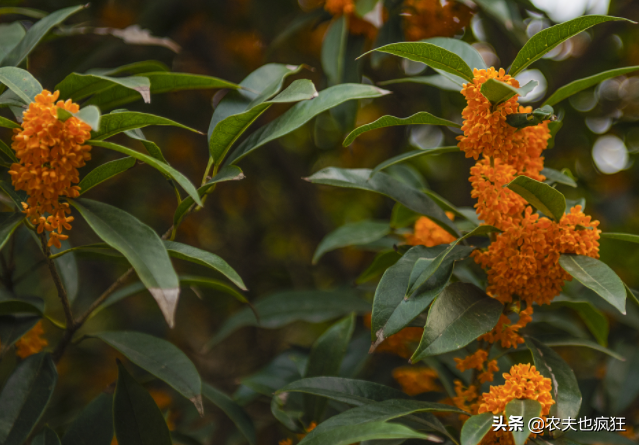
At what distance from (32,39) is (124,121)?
15.1 inches

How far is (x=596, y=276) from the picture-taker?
719 mm

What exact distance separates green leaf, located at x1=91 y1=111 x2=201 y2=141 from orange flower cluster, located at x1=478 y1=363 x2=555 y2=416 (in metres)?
0.60

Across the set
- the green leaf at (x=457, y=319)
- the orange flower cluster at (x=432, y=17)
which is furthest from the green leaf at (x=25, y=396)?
the orange flower cluster at (x=432, y=17)

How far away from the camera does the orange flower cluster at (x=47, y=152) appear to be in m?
0.61

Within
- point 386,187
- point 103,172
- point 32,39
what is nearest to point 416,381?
point 386,187

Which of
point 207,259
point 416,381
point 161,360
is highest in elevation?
point 207,259

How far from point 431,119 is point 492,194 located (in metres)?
0.16

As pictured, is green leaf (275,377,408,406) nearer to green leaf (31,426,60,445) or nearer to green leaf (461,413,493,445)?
green leaf (461,413,493,445)

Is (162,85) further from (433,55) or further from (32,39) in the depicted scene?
(433,55)

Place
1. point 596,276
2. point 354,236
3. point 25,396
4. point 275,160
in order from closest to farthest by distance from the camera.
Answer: point 596,276
point 25,396
point 354,236
point 275,160

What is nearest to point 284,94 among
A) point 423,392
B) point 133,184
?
point 423,392

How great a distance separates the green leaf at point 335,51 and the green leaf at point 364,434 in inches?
31.2

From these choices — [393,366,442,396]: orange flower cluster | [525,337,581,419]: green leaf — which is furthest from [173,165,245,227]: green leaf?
[393,366,442,396]: orange flower cluster

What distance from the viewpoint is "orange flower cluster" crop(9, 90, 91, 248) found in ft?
2.00
